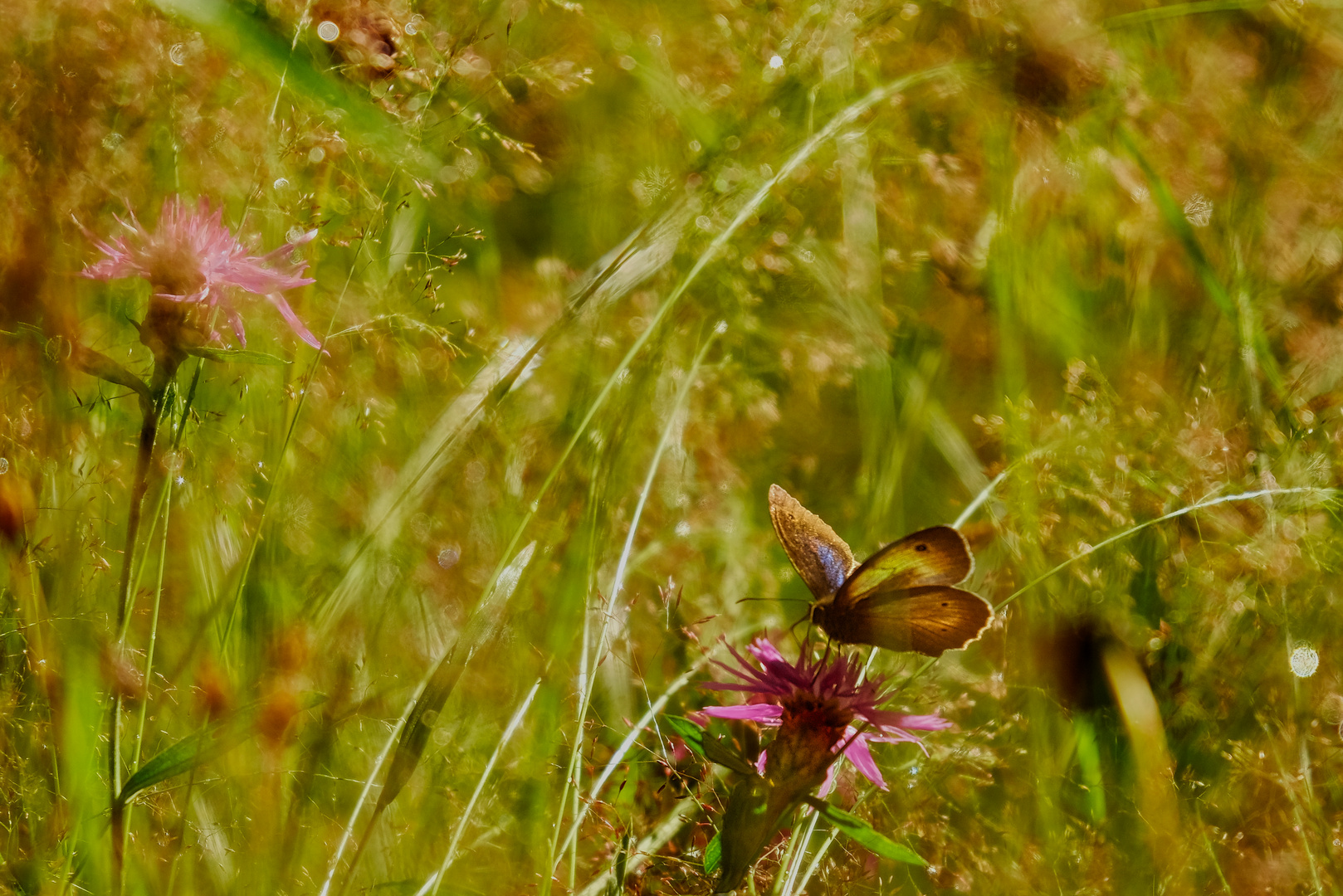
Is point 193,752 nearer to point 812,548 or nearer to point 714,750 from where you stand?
point 714,750

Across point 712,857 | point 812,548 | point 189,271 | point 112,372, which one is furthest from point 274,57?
point 712,857

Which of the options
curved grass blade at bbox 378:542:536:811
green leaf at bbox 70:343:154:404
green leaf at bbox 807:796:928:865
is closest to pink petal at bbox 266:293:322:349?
green leaf at bbox 70:343:154:404

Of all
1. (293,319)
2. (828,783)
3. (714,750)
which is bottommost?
(828,783)

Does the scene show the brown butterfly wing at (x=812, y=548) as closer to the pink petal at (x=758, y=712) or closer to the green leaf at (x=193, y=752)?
the pink petal at (x=758, y=712)

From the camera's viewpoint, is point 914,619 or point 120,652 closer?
point 120,652

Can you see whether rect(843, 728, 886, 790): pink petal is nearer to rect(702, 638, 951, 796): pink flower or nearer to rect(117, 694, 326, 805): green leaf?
rect(702, 638, 951, 796): pink flower

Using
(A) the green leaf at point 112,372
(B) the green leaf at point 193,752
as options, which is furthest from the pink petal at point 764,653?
(A) the green leaf at point 112,372

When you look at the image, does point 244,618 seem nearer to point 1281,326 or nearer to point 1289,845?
point 1289,845
